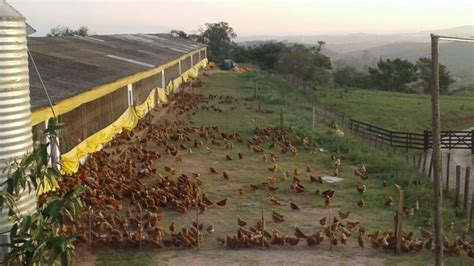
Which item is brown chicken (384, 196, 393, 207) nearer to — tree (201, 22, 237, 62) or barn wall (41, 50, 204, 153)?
barn wall (41, 50, 204, 153)

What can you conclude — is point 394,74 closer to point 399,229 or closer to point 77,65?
point 77,65

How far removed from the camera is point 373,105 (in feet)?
130

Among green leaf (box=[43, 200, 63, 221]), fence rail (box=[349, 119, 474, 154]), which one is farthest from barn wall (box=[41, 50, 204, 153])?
fence rail (box=[349, 119, 474, 154])

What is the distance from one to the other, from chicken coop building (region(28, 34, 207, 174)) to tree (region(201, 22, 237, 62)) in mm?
46388

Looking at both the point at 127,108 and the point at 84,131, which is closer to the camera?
the point at 84,131

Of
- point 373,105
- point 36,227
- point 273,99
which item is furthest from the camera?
point 373,105

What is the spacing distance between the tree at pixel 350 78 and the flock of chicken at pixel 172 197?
4051 cm

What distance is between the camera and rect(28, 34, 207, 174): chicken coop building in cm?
1407

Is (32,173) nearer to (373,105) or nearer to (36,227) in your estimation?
(36,227)

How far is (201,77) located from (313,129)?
85.6 feet

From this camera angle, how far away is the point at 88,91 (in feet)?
51.9

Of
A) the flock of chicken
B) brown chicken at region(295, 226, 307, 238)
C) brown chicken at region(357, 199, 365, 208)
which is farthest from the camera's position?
brown chicken at region(357, 199, 365, 208)

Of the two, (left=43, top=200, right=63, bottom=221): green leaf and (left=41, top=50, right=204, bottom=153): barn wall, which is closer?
(left=43, top=200, right=63, bottom=221): green leaf

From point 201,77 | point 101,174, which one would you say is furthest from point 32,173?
point 201,77
